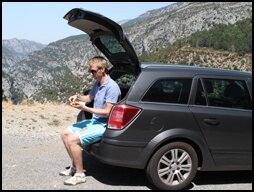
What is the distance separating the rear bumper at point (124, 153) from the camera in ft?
17.3

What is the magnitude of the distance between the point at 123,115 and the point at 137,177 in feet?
4.23

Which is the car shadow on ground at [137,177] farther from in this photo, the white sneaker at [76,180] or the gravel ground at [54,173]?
the white sneaker at [76,180]

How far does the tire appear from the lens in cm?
538

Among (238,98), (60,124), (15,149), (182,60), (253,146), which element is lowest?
(182,60)

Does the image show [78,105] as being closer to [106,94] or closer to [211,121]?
[106,94]

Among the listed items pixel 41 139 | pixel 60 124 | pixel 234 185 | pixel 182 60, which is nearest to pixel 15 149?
pixel 41 139

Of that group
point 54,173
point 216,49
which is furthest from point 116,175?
point 216,49

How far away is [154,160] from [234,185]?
4.51ft

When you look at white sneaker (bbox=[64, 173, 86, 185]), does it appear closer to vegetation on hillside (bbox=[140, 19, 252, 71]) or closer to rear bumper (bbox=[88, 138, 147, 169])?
rear bumper (bbox=[88, 138, 147, 169])

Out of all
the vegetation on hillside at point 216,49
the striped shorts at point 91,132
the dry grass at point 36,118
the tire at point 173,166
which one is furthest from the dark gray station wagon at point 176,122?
the vegetation on hillside at point 216,49

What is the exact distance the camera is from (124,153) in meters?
5.29

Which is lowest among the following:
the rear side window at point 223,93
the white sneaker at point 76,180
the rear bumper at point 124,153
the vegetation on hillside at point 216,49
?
the vegetation on hillside at point 216,49

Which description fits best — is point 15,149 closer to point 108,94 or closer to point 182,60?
point 108,94

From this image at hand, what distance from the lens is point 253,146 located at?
5879mm
